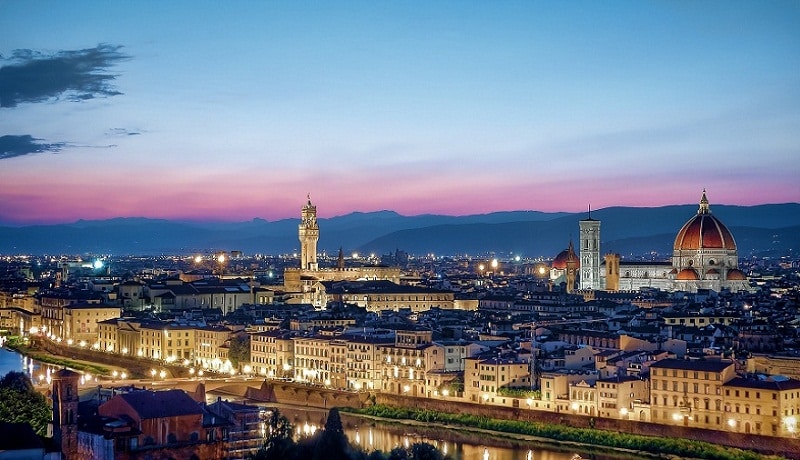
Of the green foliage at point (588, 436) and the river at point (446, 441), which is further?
the river at point (446, 441)

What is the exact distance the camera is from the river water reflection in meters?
30.2

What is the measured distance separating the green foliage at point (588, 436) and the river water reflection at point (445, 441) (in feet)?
1.74

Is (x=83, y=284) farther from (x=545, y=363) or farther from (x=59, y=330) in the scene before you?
(x=545, y=363)

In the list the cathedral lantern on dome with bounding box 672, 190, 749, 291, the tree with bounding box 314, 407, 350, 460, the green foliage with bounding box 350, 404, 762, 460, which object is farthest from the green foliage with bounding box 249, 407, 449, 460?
the cathedral lantern on dome with bounding box 672, 190, 749, 291

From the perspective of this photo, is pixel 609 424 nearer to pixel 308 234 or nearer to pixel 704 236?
pixel 704 236

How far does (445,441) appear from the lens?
106 feet

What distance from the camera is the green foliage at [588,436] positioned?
2912 cm

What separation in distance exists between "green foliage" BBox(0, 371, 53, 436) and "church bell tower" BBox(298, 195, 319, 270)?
164 feet

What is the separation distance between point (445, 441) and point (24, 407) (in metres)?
10.3

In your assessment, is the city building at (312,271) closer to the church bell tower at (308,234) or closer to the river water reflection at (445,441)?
the church bell tower at (308,234)

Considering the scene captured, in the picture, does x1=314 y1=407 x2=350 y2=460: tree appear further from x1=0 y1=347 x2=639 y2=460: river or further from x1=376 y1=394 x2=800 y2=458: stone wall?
x1=376 y1=394 x2=800 y2=458: stone wall

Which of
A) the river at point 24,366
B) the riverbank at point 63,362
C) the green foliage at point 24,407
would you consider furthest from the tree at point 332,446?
the riverbank at point 63,362

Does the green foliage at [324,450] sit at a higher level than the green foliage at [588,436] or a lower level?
higher

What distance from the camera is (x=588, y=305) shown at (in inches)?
2304
